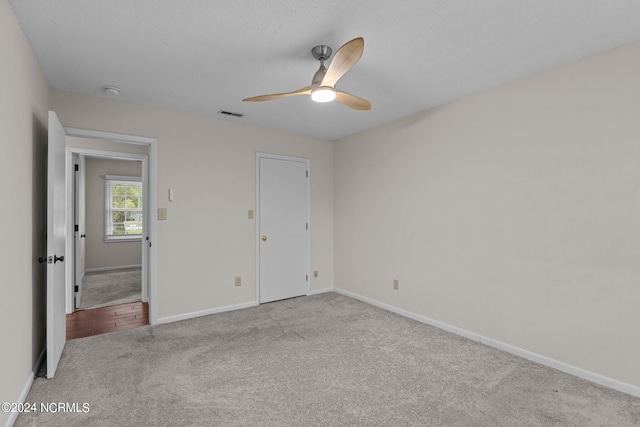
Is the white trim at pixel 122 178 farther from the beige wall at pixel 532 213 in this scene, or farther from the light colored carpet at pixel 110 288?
the beige wall at pixel 532 213

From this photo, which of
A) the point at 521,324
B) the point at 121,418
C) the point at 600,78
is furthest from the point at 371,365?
the point at 600,78

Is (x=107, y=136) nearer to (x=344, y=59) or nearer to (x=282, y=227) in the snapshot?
(x=282, y=227)

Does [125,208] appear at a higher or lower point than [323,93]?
lower

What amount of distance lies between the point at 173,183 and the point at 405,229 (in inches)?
108

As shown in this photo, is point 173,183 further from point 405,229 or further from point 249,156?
point 405,229

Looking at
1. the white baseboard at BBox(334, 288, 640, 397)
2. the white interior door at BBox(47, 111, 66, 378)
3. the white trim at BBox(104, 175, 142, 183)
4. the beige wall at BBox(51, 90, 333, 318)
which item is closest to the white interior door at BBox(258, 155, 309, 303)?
the beige wall at BBox(51, 90, 333, 318)

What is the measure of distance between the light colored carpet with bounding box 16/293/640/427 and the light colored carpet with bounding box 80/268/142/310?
1.53 metres

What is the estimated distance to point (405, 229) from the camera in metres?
3.86

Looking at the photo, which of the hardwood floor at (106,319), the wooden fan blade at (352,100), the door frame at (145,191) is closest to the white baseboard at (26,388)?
the hardwood floor at (106,319)

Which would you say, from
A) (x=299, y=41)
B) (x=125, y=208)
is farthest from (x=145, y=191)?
(x=125, y=208)

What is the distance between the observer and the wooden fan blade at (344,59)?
172 cm

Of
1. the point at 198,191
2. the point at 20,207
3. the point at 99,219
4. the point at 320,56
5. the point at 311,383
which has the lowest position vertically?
the point at 311,383

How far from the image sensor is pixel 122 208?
6.99 meters

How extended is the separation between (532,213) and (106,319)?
455cm
